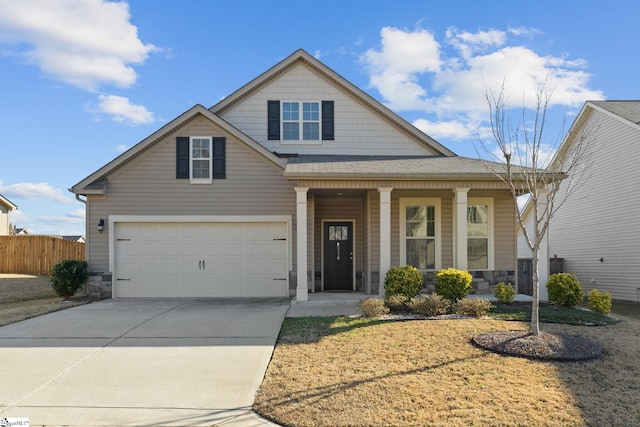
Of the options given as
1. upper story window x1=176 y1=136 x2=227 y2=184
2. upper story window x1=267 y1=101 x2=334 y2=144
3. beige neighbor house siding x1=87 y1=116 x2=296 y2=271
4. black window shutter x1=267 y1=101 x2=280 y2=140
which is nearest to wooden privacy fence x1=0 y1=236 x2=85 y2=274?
beige neighbor house siding x1=87 y1=116 x2=296 y2=271

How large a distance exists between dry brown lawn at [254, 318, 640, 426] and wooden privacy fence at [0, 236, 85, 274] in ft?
53.3

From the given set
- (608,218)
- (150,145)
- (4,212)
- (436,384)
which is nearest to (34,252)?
(4,212)

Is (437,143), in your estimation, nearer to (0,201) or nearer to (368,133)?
(368,133)

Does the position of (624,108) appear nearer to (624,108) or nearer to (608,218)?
(624,108)

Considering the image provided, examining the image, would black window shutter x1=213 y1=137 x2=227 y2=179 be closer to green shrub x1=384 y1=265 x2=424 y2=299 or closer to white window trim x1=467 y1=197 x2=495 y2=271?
green shrub x1=384 y1=265 x2=424 y2=299

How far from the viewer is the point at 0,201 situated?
2648cm

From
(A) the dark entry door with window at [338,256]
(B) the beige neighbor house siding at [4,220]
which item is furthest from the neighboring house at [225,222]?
(B) the beige neighbor house siding at [4,220]

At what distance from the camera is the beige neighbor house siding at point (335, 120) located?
43.6 feet

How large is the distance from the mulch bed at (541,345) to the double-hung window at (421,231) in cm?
517

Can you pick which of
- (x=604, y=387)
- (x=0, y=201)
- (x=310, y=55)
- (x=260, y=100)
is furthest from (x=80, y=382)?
(x=0, y=201)

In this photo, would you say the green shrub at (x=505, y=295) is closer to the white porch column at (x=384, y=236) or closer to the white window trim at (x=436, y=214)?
the white window trim at (x=436, y=214)

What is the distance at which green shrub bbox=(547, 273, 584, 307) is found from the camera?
9977 mm

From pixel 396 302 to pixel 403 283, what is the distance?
0.67 metres

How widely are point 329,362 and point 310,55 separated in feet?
32.6
